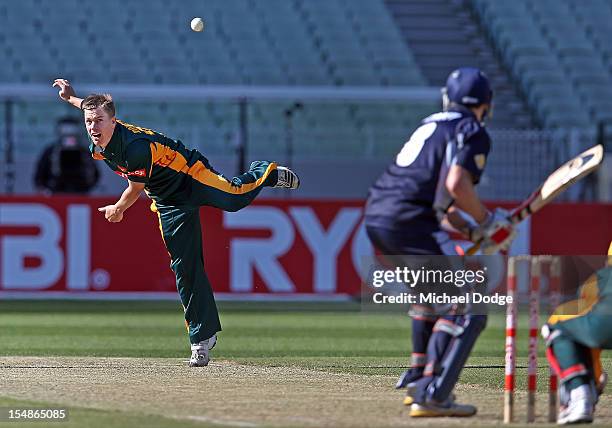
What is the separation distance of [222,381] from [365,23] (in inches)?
673

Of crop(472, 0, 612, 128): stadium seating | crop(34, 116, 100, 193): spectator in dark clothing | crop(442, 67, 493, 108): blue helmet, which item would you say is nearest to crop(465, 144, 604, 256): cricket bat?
crop(442, 67, 493, 108): blue helmet

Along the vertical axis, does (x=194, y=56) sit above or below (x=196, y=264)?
above

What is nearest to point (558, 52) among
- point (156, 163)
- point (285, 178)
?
point (285, 178)

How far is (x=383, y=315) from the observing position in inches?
735

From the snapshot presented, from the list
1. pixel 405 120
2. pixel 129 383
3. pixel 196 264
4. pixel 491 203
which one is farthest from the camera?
pixel 405 120

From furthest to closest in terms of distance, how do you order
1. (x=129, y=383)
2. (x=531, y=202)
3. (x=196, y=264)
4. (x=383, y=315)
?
(x=383, y=315)
(x=196, y=264)
(x=129, y=383)
(x=531, y=202)

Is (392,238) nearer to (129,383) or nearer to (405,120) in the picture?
(129,383)

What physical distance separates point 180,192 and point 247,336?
182 inches

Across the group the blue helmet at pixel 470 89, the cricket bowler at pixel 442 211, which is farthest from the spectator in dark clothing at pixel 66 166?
the blue helmet at pixel 470 89

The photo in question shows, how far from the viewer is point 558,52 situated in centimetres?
2656

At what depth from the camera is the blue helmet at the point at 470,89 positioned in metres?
8.20

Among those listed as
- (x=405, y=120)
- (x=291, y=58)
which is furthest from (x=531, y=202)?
(x=291, y=58)

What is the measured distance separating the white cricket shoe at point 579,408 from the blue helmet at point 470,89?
5.81ft

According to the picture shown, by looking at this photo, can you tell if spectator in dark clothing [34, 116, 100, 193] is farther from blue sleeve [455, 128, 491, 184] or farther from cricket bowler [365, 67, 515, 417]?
blue sleeve [455, 128, 491, 184]
